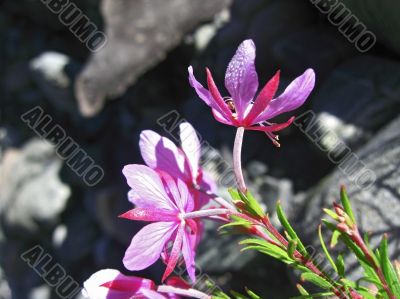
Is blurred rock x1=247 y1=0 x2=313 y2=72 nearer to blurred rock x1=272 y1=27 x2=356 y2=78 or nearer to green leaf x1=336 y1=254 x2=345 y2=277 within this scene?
blurred rock x1=272 y1=27 x2=356 y2=78

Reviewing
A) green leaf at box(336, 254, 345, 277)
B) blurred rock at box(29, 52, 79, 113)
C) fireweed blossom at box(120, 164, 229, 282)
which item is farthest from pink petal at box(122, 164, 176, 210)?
blurred rock at box(29, 52, 79, 113)

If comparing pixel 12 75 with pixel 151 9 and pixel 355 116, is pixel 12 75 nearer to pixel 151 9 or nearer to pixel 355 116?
pixel 151 9

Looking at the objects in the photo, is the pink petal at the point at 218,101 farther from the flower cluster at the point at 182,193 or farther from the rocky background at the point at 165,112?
the rocky background at the point at 165,112

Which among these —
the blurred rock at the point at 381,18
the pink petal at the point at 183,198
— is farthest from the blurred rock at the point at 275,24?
the pink petal at the point at 183,198

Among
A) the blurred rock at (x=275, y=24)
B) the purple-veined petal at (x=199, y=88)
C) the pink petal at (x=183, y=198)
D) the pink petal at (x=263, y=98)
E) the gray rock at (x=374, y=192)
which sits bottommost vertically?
the gray rock at (x=374, y=192)

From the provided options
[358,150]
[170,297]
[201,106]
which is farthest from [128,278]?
[201,106]

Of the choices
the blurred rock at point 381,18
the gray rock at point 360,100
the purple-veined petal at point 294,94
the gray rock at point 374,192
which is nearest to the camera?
the purple-veined petal at point 294,94
